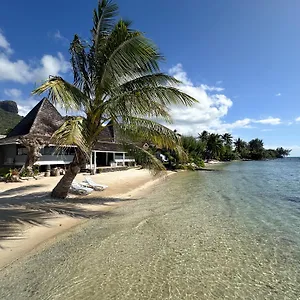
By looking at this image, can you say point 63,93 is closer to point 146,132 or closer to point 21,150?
point 146,132

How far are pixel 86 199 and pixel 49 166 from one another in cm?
953

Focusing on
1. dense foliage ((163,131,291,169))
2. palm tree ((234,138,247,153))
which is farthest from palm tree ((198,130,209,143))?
palm tree ((234,138,247,153))

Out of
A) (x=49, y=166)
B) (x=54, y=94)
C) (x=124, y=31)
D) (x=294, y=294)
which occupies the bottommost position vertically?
(x=294, y=294)

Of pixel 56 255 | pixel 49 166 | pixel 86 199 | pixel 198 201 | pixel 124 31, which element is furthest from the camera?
pixel 49 166

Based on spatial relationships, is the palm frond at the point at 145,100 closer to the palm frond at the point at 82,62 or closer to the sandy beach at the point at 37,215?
the palm frond at the point at 82,62

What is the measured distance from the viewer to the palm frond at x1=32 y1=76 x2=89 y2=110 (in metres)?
6.96

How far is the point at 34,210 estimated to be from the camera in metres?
7.51

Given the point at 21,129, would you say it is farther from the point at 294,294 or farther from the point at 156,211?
the point at 294,294

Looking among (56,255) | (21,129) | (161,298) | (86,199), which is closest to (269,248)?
(161,298)

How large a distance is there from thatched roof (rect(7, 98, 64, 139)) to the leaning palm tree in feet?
28.3

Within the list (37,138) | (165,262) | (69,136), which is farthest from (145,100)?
(37,138)

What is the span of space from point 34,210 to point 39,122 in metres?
11.8

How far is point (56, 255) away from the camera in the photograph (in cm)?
472

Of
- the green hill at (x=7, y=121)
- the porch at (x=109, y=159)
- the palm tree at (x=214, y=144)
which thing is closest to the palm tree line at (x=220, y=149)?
the palm tree at (x=214, y=144)
